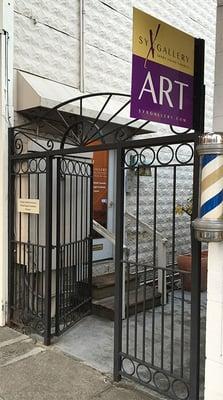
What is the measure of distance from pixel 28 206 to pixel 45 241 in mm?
470

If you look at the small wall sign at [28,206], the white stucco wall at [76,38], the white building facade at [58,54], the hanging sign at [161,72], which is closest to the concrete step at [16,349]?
the white building facade at [58,54]

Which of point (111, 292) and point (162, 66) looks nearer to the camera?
point (162, 66)

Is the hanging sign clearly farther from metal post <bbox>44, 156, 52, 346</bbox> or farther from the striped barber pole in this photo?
metal post <bbox>44, 156, 52, 346</bbox>

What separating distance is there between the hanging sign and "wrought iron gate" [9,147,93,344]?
1820 millimetres

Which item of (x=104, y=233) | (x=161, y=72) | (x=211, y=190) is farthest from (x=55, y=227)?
(x=211, y=190)

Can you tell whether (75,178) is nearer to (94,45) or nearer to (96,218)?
(96,218)

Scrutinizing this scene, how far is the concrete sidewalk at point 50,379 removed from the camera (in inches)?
135

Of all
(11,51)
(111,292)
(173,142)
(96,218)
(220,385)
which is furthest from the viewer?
(96,218)

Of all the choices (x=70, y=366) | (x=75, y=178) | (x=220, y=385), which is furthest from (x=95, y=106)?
(x=220, y=385)

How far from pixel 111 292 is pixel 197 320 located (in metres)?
3.02

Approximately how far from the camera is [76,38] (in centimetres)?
582

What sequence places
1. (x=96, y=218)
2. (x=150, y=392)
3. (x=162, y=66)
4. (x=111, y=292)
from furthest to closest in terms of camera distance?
(x=96, y=218)
(x=111, y=292)
(x=150, y=392)
(x=162, y=66)

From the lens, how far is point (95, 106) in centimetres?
552

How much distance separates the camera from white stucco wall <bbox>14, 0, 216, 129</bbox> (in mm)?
5207
